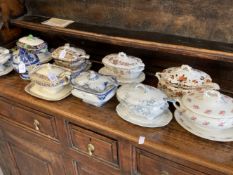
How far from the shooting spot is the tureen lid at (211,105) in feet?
2.37

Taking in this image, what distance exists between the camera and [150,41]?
911 millimetres

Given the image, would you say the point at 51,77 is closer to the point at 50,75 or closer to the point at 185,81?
the point at 50,75

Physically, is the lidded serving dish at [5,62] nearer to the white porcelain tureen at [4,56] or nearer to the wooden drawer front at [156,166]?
the white porcelain tureen at [4,56]

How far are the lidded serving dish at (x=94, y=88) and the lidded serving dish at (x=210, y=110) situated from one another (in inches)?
9.6

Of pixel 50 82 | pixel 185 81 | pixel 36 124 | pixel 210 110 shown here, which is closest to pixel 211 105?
pixel 210 110

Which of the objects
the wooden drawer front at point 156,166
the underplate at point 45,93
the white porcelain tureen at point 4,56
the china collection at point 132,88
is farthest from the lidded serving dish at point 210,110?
the white porcelain tureen at point 4,56

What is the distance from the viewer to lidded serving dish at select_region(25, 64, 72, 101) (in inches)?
37.9

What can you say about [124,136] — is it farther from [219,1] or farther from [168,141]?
[219,1]

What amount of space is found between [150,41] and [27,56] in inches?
18.9

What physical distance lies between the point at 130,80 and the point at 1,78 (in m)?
0.51

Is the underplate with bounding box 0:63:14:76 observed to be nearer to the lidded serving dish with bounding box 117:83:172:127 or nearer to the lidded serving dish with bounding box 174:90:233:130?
the lidded serving dish with bounding box 117:83:172:127

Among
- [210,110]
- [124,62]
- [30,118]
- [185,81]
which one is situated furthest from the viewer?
[30,118]

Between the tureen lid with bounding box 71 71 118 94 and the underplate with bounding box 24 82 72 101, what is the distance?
76mm

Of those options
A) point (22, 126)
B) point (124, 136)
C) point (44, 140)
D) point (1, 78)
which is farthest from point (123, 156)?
point (1, 78)
